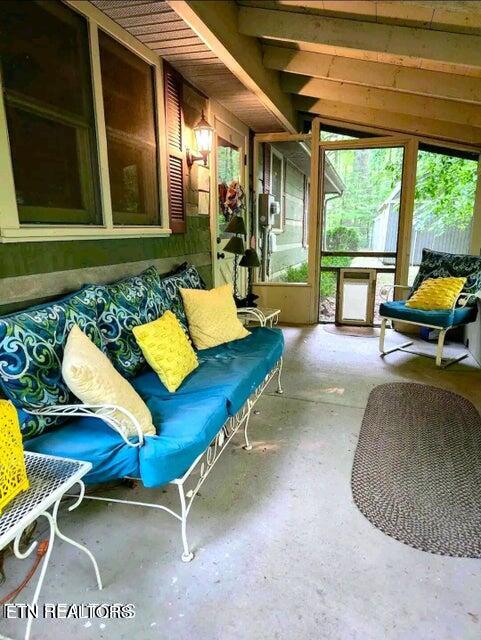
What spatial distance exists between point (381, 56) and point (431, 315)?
208cm

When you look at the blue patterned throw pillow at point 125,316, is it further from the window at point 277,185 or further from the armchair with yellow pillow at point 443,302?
the window at point 277,185

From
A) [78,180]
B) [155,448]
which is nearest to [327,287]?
[78,180]

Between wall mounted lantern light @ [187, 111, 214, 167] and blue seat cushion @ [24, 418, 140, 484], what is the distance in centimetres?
236

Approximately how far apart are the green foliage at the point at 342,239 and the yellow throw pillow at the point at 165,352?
10.9ft

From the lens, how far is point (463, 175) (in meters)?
4.33

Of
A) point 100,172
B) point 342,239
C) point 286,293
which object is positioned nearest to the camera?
point 100,172

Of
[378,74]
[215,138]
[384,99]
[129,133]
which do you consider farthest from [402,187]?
[129,133]

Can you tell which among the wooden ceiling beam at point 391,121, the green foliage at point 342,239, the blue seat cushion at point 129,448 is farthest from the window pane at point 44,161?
the green foliage at point 342,239

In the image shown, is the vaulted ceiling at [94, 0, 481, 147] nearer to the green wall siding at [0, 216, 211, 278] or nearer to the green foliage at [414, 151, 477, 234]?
the green foliage at [414, 151, 477, 234]

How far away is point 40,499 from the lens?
1115mm

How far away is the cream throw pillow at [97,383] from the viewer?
1.41m

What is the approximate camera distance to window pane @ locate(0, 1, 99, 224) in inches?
59.7

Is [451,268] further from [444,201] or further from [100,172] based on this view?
[100,172]

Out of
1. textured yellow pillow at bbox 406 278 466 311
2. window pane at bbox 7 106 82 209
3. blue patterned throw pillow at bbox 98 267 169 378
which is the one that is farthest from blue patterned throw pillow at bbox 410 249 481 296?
window pane at bbox 7 106 82 209
